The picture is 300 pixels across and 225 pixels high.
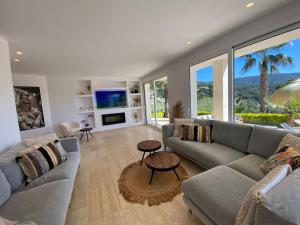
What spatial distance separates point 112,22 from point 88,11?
0.38 meters

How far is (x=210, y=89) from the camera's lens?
3811mm

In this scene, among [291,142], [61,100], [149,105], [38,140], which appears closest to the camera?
[291,142]

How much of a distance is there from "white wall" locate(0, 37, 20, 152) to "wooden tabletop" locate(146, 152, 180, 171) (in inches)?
88.5

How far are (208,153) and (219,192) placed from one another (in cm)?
98

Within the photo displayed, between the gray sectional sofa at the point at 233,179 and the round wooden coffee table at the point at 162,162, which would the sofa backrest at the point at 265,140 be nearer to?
the gray sectional sofa at the point at 233,179

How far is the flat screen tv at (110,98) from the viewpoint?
6.37m

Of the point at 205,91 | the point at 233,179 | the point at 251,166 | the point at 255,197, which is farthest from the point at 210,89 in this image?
the point at 255,197

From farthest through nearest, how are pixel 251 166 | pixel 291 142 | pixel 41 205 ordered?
1. pixel 251 166
2. pixel 291 142
3. pixel 41 205

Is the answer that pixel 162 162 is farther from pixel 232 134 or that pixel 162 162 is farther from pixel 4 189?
pixel 4 189

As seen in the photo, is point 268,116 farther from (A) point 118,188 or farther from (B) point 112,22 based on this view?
(B) point 112,22

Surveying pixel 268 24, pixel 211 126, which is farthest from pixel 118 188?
pixel 268 24

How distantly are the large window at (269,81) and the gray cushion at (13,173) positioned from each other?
367 centimetres

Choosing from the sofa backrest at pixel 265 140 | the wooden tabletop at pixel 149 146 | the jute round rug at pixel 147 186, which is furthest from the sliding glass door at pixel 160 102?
the sofa backrest at pixel 265 140

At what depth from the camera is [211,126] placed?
2.92m
